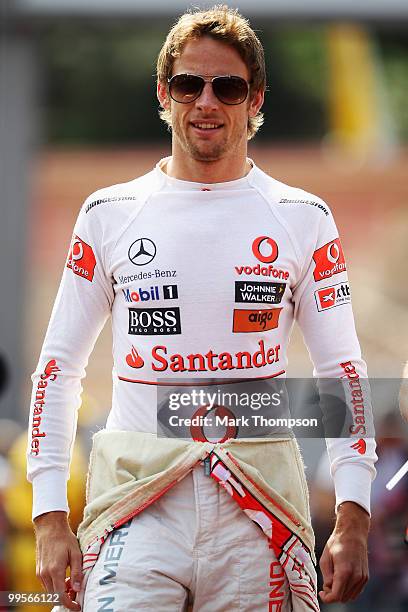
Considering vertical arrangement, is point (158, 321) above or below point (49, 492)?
above

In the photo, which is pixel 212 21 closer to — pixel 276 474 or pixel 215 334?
pixel 215 334

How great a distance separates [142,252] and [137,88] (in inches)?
1386

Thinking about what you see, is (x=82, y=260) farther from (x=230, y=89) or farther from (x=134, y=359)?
(x=230, y=89)

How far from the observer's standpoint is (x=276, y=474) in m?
3.29

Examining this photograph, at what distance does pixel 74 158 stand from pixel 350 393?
28.5 meters

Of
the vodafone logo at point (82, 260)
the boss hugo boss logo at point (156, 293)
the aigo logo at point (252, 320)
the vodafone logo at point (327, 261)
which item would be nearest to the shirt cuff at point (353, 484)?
the aigo logo at point (252, 320)

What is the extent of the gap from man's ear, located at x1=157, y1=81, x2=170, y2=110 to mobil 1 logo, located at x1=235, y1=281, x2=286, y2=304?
570 millimetres

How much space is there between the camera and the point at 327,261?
343cm

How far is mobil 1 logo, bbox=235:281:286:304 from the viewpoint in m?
3.27

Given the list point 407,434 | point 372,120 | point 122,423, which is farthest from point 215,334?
point 372,120

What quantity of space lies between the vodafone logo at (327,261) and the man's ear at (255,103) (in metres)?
0.42

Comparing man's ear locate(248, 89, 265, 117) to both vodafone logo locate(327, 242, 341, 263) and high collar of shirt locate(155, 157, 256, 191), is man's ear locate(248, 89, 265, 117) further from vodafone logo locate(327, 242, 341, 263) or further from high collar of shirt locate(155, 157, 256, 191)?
vodafone logo locate(327, 242, 341, 263)

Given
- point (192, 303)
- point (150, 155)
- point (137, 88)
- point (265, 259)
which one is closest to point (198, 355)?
point (192, 303)

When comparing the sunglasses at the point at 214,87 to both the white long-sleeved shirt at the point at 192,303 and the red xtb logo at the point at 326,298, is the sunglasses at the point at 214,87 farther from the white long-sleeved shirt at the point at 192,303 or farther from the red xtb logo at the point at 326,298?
the red xtb logo at the point at 326,298
